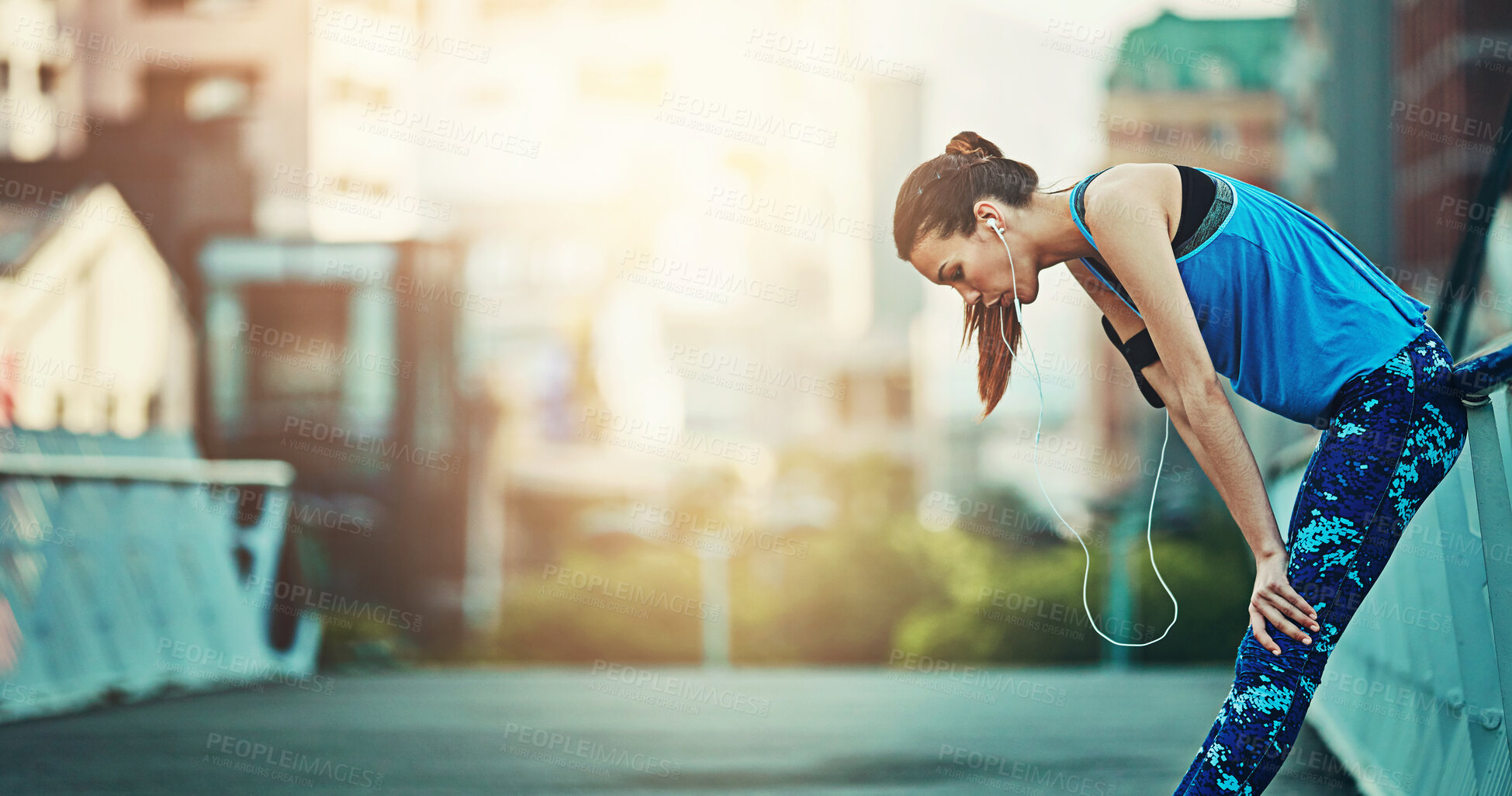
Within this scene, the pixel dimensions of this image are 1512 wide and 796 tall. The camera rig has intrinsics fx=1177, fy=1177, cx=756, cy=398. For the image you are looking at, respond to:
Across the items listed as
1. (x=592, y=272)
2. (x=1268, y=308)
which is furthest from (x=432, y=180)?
(x=1268, y=308)

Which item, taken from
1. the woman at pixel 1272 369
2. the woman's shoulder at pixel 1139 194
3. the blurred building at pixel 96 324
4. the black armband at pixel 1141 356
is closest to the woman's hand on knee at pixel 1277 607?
the woman at pixel 1272 369

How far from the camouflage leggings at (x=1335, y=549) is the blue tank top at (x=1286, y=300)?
42 mm

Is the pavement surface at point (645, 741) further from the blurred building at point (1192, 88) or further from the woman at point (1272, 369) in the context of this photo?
the blurred building at point (1192, 88)

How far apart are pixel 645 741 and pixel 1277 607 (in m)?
2.76

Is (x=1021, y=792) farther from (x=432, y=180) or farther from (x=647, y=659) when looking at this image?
(x=432, y=180)

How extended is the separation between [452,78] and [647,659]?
17.6 m

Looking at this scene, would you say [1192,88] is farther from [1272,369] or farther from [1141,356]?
[1272,369]

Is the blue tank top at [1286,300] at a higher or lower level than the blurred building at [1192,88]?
lower

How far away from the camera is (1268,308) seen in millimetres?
1568

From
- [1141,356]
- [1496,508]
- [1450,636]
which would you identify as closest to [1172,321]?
[1141,356]

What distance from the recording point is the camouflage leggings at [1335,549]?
58.5 inches

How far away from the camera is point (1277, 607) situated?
1518mm

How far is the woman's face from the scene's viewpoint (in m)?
1.67

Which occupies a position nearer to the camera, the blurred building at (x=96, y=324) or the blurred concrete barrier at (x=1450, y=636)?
the blurred concrete barrier at (x=1450, y=636)
